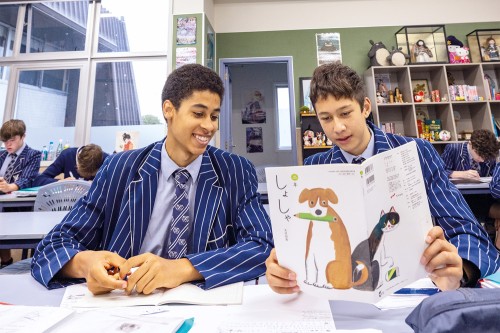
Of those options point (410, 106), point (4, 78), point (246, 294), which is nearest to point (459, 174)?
point (410, 106)

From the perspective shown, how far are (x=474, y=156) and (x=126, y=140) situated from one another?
13.2 ft

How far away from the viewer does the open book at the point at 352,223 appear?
49 cm

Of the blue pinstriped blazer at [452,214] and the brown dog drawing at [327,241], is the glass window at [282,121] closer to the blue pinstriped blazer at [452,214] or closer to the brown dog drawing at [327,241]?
the blue pinstriped blazer at [452,214]

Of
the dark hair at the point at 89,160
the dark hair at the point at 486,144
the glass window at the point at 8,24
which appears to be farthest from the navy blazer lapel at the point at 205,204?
the glass window at the point at 8,24

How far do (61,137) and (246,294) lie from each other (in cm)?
Result: 447

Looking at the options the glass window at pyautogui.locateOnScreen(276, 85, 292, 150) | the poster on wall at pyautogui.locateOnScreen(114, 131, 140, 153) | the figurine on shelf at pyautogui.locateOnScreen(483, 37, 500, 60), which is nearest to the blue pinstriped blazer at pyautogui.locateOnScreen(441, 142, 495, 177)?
the figurine on shelf at pyautogui.locateOnScreen(483, 37, 500, 60)

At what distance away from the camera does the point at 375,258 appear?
0.50m

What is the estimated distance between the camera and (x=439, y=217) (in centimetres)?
84

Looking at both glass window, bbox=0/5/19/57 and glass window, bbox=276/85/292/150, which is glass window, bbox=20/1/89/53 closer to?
glass window, bbox=0/5/19/57

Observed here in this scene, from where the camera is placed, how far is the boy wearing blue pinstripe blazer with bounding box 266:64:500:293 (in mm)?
584

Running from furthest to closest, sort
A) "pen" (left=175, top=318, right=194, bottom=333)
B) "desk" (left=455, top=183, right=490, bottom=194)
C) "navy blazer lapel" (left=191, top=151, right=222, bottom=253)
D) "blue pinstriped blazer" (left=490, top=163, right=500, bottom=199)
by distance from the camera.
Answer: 1. "desk" (left=455, top=183, right=490, bottom=194)
2. "blue pinstriped blazer" (left=490, top=163, right=500, bottom=199)
3. "navy blazer lapel" (left=191, top=151, right=222, bottom=253)
4. "pen" (left=175, top=318, right=194, bottom=333)

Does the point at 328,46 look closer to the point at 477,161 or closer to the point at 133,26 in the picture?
the point at 477,161

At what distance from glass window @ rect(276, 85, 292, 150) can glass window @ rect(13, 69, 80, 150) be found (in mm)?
3160

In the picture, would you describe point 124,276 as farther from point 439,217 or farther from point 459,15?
point 459,15
